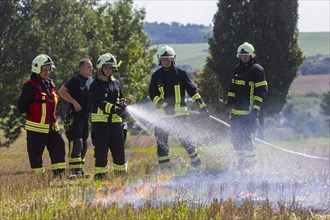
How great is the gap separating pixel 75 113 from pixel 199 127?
2800mm

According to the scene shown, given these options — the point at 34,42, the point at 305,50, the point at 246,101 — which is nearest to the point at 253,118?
the point at 246,101

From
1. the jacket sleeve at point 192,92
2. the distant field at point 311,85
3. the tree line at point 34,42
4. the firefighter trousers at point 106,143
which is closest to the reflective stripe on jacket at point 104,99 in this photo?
the firefighter trousers at point 106,143

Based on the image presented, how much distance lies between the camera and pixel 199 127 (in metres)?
13.0

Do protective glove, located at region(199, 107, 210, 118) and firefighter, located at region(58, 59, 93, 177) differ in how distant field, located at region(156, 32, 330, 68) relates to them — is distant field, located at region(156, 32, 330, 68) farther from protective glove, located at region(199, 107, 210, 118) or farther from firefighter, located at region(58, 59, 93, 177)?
firefighter, located at region(58, 59, 93, 177)

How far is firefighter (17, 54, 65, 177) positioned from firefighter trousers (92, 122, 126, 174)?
0.66 meters

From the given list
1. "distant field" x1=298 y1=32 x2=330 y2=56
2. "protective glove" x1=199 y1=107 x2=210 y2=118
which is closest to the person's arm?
"protective glove" x1=199 y1=107 x2=210 y2=118

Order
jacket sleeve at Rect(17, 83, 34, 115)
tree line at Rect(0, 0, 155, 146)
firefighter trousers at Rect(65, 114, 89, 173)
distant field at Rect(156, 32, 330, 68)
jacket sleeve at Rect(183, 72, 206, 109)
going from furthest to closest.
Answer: distant field at Rect(156, 32, 330, 68)
tree line at Rect(0, 0, 155, 146)
jacket sleeve at Rect(183, 72, 206, 109)
firefighter trousers at Rect(65, 114, 89, 173)
jacket sleeve at Rect(17, 83, 34, 115)

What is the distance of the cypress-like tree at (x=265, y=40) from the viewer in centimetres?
3347

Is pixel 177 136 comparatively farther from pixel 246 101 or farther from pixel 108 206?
pixel 108 206

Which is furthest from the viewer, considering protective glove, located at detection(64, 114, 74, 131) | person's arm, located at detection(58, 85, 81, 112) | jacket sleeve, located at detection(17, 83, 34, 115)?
protective glove, located at detection(64, 114, 74, 131)

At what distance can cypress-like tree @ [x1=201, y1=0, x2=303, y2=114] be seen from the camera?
33469mm

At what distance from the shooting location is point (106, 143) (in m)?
10.4

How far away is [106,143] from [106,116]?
423 millimetres

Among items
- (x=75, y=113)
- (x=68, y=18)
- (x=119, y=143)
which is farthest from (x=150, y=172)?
(x=68, y=18)
